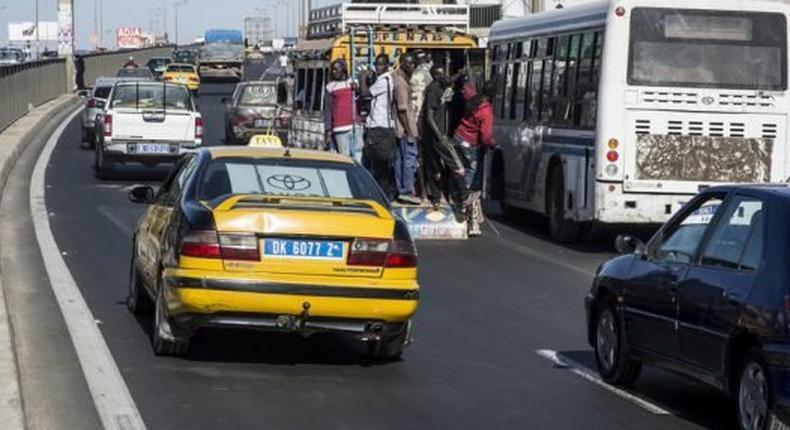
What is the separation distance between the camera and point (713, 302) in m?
9.84

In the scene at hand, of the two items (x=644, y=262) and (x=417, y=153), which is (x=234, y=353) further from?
(x=417, y=153)

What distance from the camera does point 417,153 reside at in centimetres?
2327

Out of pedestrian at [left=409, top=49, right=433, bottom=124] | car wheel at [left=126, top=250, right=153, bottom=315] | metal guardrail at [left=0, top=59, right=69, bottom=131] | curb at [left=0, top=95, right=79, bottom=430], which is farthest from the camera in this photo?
metal guardrail at [left=0, top=59, right=69, bottom=131]

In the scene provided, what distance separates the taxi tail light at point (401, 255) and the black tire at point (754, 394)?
2.80 metres

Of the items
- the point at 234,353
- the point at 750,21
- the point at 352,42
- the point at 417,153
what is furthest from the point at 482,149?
the point at 234,353

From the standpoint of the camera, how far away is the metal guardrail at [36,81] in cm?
4356

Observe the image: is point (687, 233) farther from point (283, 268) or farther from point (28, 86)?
point (28, 86)

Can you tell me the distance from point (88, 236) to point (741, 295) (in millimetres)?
12206

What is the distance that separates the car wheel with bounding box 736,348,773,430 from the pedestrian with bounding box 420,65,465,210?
12.5 metres

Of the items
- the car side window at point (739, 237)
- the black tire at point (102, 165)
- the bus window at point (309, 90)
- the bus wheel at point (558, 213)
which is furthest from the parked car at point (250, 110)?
the car side window at point (739, 237)

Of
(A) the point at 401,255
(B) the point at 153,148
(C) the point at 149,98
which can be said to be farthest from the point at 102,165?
(A) the point at 401,255

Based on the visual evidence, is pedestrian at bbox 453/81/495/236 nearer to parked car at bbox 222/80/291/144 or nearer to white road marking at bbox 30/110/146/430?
white road marking at bbox 30/110/146/430

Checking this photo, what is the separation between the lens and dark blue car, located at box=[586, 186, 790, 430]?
9.16 meters

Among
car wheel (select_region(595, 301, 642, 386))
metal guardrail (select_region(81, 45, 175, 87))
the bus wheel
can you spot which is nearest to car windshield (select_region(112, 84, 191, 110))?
the bus wheel
